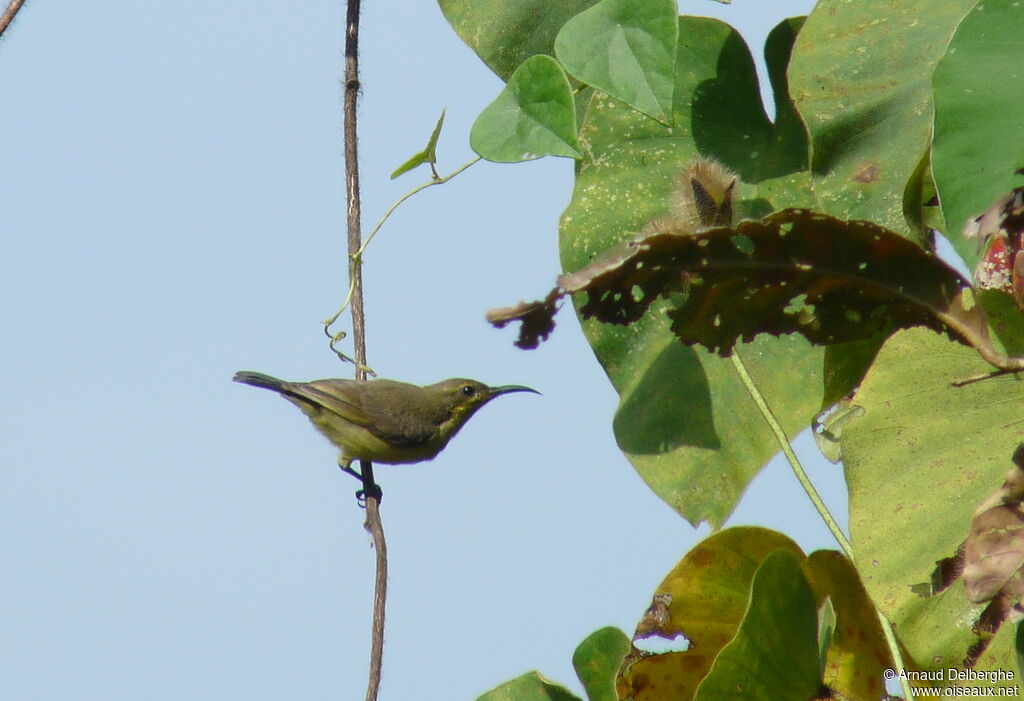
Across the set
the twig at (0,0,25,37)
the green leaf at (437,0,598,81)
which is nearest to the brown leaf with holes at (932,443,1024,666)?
the green leaf at (437,0,598,81)

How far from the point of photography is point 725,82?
8.52 ft

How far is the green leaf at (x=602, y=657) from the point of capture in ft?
7.21

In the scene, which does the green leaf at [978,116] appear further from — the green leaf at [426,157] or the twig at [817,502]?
the green leaf at [426,157]

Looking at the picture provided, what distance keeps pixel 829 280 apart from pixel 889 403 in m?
0.40

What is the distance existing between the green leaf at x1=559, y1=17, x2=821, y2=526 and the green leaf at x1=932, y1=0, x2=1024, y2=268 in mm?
731

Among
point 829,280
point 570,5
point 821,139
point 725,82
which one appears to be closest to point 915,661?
point 829,280

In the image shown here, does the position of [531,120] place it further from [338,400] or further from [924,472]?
[338,400]

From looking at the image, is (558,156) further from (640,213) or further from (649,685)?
(649,685)

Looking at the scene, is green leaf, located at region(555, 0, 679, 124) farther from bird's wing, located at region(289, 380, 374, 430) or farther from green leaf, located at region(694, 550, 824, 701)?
bird's wing, located at region(289, 380, 374, 430)

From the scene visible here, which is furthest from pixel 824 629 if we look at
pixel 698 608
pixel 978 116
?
pixel 978 116

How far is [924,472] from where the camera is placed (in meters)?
1.88

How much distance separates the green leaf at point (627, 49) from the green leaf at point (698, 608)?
80 cm

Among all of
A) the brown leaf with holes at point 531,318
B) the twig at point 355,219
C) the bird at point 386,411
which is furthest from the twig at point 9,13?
the bird at point 386,411

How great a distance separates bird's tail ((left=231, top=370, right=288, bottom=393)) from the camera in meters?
4.30
